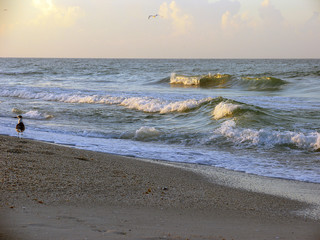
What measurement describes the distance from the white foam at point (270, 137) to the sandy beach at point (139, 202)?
2588 mm

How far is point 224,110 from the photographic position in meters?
11.8

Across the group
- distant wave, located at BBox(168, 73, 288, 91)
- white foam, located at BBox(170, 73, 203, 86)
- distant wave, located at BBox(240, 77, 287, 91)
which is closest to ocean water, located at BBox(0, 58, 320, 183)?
distant wave, located at BBox(240, 77, 287, 91)

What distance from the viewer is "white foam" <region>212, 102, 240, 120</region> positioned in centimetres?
1155

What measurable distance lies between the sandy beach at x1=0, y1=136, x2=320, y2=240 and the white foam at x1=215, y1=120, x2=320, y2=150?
2588mm

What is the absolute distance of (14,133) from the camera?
8.95 metres

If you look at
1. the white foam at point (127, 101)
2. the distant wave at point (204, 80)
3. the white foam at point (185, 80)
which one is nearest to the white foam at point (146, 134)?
the white foam at point (127, 101)

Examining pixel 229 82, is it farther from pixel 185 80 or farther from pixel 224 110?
pixel 224 110

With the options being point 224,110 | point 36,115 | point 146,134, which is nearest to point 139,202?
point 146,134

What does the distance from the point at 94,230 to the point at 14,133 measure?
6.66 m

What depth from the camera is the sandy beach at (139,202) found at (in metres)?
3.04

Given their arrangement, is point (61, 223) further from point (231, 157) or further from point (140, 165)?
point (231, 157)

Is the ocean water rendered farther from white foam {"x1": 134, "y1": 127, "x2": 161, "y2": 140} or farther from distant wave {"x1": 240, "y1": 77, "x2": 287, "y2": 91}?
distant wave {"x1": 240, "y1": 77, "x2": 287, "y2": 91}

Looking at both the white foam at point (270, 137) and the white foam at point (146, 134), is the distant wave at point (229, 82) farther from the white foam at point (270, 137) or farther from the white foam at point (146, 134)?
the white foam at point (146, 134)

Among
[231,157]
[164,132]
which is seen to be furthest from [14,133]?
[231,157]
